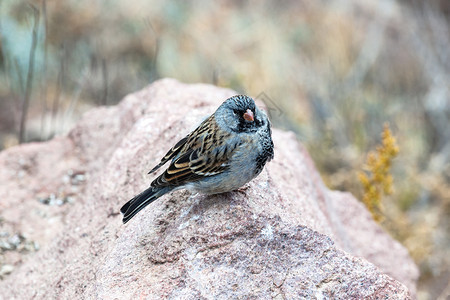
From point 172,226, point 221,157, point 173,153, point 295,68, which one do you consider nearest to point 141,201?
point 172,226

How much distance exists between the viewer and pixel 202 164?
139 inches

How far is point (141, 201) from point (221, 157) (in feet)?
1.90

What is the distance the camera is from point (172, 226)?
344 cm

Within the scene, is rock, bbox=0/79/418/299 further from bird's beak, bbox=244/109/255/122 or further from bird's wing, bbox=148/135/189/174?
bird's beak, bbox=244/109/255/122

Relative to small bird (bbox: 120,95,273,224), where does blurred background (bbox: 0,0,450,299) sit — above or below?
below

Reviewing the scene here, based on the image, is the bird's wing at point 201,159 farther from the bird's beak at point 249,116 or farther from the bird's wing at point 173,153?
the bird's beak at point 249,116

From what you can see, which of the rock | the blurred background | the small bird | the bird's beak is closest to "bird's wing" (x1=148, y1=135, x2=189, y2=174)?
the small bird

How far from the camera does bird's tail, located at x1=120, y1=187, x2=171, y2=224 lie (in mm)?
3477

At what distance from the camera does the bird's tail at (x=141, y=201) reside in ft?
11.4

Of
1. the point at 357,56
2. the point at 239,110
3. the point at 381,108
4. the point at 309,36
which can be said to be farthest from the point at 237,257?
the point at 309,36

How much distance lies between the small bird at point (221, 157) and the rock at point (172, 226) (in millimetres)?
155

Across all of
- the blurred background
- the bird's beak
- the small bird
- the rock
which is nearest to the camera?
the rock

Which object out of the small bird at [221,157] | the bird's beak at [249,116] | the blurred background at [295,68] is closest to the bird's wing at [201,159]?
the small bird at [221,157]

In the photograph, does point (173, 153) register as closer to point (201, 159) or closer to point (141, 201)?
point (201, 159)
